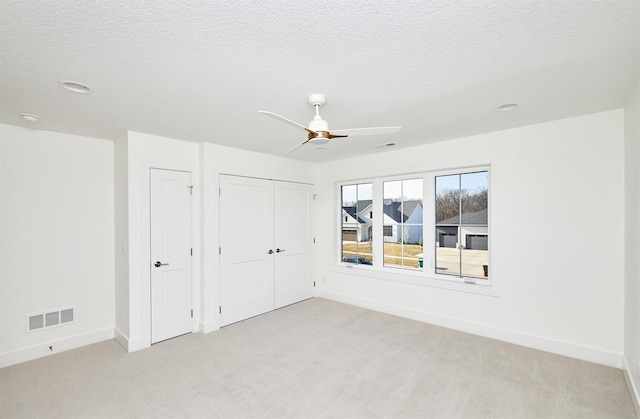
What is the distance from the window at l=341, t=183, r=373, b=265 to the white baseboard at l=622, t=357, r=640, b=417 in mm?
2993

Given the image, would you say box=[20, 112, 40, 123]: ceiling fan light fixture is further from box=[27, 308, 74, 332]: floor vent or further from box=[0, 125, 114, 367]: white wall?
box=[27, 308, 74, 332]: floor vent

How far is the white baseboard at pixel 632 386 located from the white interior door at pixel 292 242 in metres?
3.95

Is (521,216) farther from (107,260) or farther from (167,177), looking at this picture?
(107,260)

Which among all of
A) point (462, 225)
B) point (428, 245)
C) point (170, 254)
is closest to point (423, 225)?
point (428, 245)

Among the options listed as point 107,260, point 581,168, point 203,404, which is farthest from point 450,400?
point 107,260

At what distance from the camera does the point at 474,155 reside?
3.66 metres

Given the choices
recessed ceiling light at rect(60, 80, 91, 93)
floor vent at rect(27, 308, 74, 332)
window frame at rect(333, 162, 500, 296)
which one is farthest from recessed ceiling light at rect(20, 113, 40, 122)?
window frame at rect(333, 162, 500, 296)

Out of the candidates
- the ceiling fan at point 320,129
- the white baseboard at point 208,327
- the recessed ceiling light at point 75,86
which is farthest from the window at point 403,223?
the recessed ceiling light at point 75,86

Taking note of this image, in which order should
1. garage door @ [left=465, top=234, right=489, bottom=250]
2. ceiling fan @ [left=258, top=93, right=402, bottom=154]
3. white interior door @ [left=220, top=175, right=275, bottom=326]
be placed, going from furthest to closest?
white interior door @ [left=220, top=175, right=275, bottom=326] → garage door @ [left=465, top=234, right=489, bottom=250] → ceiling fan @ [left=258, top=93, right=402, bottom=154]

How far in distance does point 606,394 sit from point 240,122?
13.2 ft

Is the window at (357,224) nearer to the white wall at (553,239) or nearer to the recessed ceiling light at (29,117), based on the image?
the white wall at (553,239)

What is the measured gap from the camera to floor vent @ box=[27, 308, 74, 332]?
314 cm

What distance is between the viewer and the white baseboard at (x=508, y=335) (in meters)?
2.88

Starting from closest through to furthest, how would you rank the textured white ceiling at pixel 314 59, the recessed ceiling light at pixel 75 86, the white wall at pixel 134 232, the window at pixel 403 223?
the textured white ceiling at pixel 314 59 < the recessed ceiling light at pixel 75 86 < the white wall at pixel 134 232 < the window at pixel 403 223
